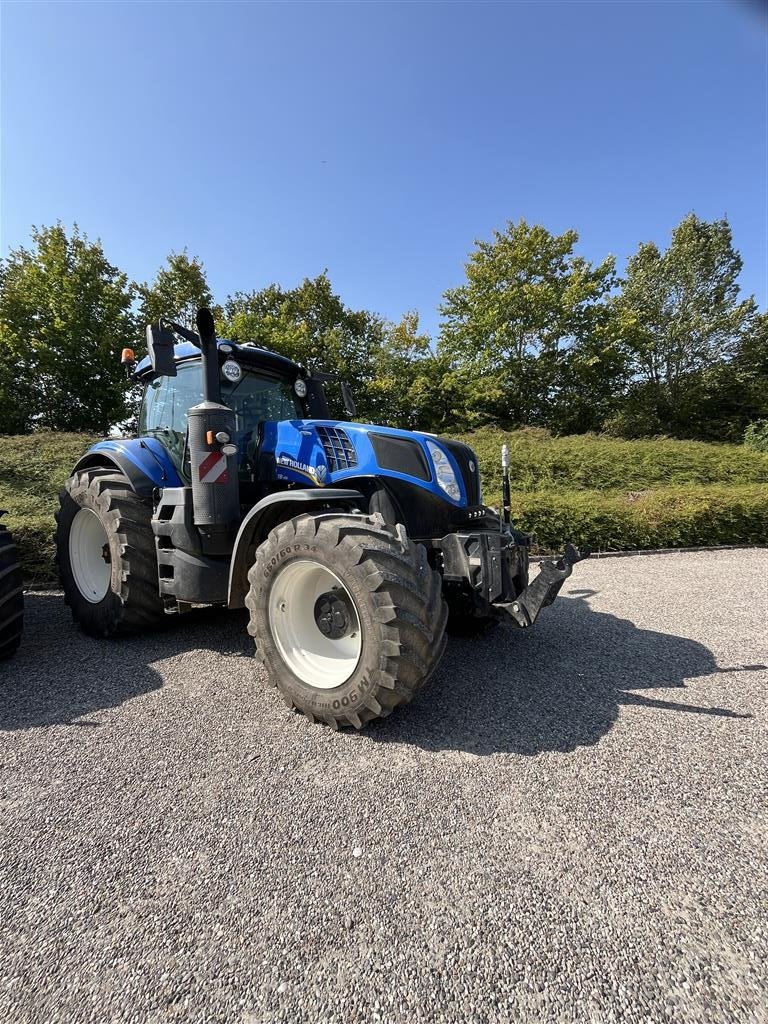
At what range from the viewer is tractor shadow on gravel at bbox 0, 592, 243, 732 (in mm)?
2619

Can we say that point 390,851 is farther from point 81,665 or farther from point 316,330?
point 316,330

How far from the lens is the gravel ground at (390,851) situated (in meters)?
1.19

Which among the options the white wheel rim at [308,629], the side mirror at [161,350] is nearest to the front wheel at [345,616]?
the white wheel rim at [308,629]

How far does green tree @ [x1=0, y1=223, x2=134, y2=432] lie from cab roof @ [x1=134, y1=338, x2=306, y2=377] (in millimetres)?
14993

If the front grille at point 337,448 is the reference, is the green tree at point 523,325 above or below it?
above

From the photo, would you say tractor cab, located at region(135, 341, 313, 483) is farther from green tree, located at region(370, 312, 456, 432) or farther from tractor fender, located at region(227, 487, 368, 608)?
green tree, located at region(370, 312, 456, 432)

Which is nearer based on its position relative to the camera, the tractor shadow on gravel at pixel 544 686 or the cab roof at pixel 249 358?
the tractor shadow on gravel at pixel 544 686

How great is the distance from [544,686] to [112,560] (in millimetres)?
3329

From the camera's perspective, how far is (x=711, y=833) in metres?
1.72

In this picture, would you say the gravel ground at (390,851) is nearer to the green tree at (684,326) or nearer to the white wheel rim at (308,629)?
the white wheel rim at (308,629)

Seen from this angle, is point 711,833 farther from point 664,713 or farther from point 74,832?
point 74,832

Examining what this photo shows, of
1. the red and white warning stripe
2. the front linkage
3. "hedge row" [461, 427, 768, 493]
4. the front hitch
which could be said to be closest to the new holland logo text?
Result: the red and white warning stripe

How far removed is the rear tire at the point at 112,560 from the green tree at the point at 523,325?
16.3 metres

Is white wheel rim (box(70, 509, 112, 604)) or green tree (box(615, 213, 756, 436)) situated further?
green tree (box(615, 213, 756, 436))
